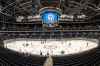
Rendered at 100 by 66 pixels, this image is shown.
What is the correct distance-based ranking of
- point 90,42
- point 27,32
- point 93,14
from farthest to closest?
point 93,14
point 27,32
point 90,42

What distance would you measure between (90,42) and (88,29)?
2280 mm

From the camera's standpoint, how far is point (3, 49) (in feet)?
46.0

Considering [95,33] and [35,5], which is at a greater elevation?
[35,5]

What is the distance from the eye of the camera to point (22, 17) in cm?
1886

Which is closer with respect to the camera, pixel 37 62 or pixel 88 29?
pixel 37 62

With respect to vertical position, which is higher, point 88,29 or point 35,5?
point 35,5

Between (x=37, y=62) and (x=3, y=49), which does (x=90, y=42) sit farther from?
(x=3, y=49)

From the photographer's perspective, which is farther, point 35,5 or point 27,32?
point 35,5

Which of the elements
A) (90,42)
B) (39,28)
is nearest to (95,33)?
(90,42)

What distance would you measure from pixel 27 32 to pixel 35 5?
221cm

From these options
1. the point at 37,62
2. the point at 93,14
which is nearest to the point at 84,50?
the point at 37,62

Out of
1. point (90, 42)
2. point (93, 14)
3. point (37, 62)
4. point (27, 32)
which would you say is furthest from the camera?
point (93, 14)

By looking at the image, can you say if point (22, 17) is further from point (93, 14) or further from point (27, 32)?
point (93, 14)

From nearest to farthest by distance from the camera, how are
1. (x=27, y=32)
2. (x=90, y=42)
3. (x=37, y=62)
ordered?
1. (x=37, y=62)
2. (x=90, y=42)
3. (x=27, y=32)
